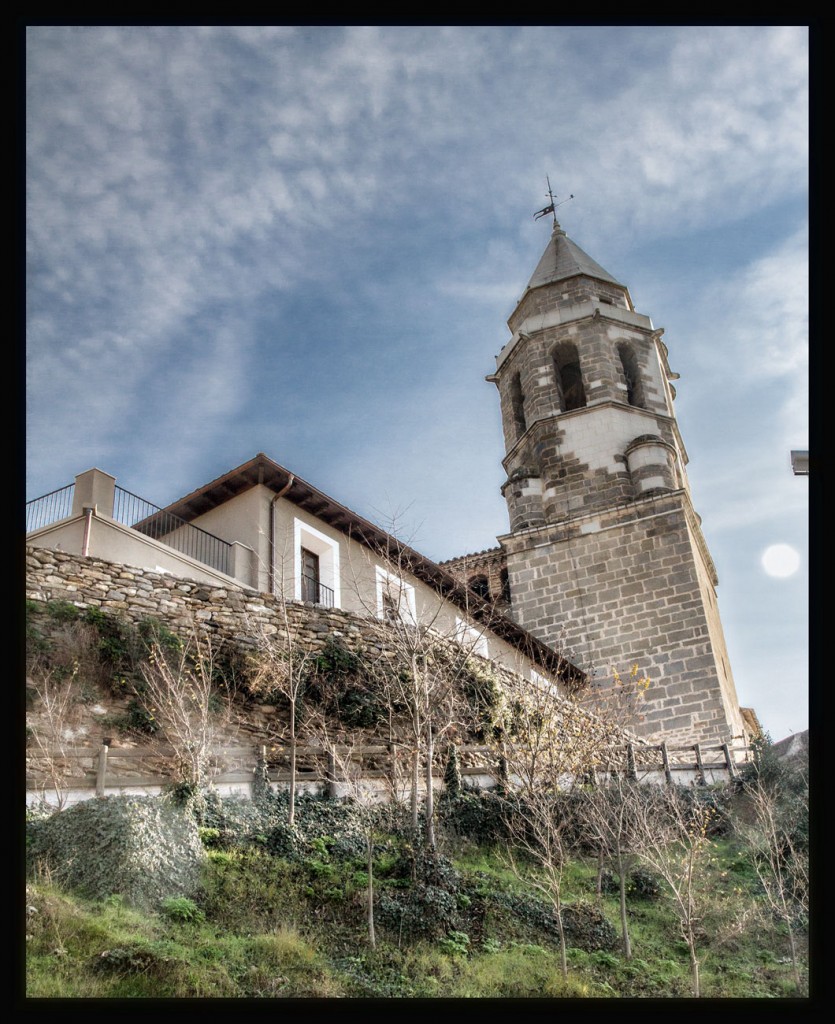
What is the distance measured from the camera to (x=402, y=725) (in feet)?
42.1

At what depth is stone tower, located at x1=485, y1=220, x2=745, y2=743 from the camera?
19422mm

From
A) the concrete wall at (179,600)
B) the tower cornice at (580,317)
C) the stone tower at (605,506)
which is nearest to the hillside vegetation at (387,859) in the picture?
the concrete wall at (179,600)

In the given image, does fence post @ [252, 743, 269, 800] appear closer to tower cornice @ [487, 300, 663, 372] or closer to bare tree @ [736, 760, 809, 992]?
bare tree @ [736, 760, 809, 992]

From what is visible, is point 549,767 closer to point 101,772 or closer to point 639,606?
point 101,772

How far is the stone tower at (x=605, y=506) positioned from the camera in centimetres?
1942

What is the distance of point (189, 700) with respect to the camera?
12.0m

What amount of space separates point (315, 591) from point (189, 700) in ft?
16.0

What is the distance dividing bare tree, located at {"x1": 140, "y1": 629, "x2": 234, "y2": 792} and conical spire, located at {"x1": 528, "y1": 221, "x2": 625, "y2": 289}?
16.3 m

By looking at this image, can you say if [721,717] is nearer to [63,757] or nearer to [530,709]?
[530,709]

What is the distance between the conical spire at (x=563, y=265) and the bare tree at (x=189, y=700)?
53.4 ft
